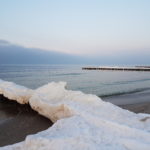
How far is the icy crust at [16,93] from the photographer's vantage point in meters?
Answer: 11.8

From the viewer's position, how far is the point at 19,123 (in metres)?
8.77

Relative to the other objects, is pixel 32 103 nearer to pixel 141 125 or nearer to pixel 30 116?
pixel 30 116

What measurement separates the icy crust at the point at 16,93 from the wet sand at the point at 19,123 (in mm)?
417

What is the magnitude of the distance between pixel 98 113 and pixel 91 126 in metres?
1.68

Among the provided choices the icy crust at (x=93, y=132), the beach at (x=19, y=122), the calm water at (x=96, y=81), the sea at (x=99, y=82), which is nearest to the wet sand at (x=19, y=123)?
the beach at (x=19, y=122)

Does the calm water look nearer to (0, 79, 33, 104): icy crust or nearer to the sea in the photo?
the sea

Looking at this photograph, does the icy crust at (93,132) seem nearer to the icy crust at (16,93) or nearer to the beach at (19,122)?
the beach at (19,122)

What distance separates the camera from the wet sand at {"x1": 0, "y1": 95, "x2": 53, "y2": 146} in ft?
23.8

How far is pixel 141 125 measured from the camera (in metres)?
5.73

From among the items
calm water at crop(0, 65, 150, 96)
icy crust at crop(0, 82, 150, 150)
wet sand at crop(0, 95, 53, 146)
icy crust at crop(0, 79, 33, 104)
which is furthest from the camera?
calm water at crop(0, 65, 150, 96)

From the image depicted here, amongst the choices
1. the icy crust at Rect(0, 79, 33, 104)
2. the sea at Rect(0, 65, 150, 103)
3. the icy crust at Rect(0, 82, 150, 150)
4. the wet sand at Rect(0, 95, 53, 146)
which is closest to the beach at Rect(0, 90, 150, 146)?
the wet sand at Rect(0, 95, 53, 146)

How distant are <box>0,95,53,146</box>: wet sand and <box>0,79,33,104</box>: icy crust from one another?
1.37ft

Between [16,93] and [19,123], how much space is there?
3714 mm

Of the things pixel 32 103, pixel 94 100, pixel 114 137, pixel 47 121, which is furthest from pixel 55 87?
pixel 114 137
